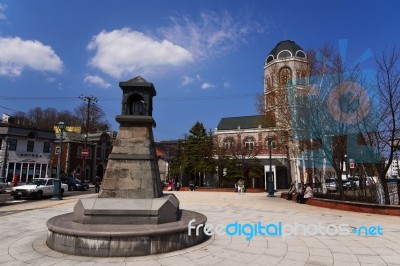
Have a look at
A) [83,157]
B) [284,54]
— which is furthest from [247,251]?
[284,54]

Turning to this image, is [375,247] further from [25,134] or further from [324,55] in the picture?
[25,134]

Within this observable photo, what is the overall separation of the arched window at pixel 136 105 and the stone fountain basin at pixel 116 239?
12.1 ft

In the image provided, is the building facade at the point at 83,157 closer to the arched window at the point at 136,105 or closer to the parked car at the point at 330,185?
the parked car at the point at 330,185

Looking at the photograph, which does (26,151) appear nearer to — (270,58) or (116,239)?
(270,58)

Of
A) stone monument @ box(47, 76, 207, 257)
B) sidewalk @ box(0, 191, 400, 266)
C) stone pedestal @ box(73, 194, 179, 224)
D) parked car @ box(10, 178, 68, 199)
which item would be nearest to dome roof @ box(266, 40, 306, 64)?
parked car @ box(10, 178, 68, 199)

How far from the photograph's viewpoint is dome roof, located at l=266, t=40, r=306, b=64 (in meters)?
49.5

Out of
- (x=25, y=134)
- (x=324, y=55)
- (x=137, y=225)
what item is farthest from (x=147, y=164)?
(x=25, y=134)

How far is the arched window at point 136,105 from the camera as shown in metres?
9.55

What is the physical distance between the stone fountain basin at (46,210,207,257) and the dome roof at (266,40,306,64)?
1855 inches

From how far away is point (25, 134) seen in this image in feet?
140

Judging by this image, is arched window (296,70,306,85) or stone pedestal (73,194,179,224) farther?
arched window (296,70,306,85)

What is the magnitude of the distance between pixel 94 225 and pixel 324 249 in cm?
562

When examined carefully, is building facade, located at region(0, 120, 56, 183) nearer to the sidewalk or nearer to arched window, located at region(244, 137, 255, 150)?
arched window, located at region(244, 137, 255, 150)

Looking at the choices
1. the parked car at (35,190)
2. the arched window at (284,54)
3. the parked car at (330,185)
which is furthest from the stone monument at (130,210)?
the arched window at (284,54)
